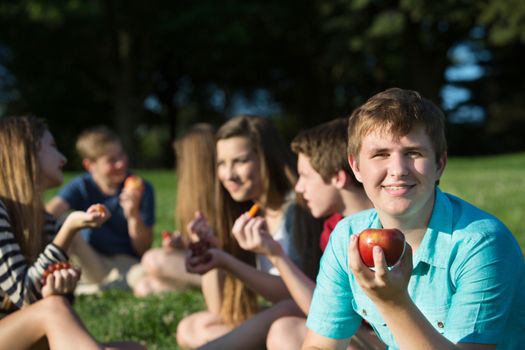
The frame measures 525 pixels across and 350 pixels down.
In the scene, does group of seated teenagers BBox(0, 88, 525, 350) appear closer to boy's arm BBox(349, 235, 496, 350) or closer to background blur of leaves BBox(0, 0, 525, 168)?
boy's arm BBox(349, 235, 496, 350)

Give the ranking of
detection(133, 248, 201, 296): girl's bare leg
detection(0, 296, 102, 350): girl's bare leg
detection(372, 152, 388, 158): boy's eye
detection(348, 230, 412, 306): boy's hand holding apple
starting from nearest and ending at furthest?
detection(348, 230, 412, 306): boy's hand holding apple → detection(372, 152, 388, 158): boy's eye → detection(0, 296, 102, 350): girl's bare leg → detection(133, 248, 201, 296): girl's bare leg

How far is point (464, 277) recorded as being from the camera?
2268 millimetres

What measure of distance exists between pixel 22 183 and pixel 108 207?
3.05m

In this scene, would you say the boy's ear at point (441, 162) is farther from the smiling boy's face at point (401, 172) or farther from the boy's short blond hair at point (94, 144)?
the boy's short blond hair at point (94, 144)

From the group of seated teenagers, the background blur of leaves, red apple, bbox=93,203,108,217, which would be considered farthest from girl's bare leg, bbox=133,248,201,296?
the background blur of leaves

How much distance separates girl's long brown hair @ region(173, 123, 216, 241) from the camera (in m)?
5.47

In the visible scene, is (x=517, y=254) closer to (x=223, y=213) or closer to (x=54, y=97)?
(x=223, y=213)

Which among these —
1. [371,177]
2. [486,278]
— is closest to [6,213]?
[371,177]

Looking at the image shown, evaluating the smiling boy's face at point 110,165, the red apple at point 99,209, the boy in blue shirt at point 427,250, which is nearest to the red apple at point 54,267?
the red apple at point 99,209

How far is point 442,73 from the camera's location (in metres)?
32.2

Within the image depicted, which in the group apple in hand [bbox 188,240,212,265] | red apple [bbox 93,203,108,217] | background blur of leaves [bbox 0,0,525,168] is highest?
background blur of leaves [bbox 0,0,525,168]

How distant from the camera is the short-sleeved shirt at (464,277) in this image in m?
2.24

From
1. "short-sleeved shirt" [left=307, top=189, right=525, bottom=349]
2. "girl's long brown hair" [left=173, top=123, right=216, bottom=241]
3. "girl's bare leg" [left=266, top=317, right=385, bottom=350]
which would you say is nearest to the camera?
"short-sleeved shirt" [left=307, top=189, right=525, bottom=349]

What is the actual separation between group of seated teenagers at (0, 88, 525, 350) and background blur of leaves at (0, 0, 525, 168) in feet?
64.8
